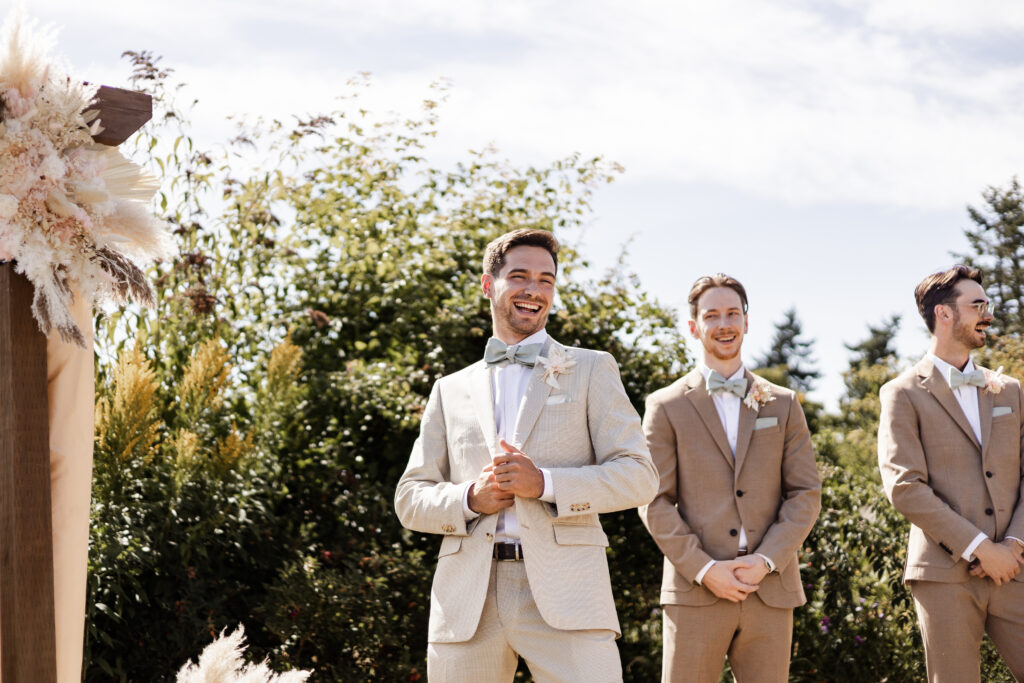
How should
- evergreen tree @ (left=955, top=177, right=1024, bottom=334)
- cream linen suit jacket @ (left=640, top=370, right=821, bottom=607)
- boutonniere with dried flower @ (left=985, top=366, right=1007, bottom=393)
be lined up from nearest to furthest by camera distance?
cream linen suit jacket @ (left=640, top=370, right=821, bottom=607), boutonniere with dried flower @ (left=985, top=366, right=1007, bottom=393), evergreen tree @ (left=955, top=177, right=1024, bottom=334)

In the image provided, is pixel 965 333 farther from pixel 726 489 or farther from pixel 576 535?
pixel 576 535

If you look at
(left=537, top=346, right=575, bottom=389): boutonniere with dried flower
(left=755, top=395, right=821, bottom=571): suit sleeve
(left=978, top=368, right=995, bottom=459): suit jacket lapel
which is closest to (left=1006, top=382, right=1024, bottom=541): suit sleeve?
(left=978, top=368, right=995, bottom=459): suit jacket lapel

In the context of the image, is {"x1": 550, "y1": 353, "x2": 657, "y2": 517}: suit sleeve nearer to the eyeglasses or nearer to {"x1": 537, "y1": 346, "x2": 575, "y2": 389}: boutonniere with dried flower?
{"x1": 537, "y1": 346, "x2": 575, "y2": 389}: boutonniere with dried flower

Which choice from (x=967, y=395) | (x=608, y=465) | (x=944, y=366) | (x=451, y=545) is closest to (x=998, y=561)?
(x=967, y=395)

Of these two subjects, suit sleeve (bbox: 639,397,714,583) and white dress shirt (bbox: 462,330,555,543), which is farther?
suit sleeve (bbox: 639,397,714,583)

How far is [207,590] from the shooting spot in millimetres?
5910

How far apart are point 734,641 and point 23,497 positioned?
3.16m

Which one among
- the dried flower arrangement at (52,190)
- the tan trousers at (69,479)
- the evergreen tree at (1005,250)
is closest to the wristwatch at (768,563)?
the tan trousers at (69,479)

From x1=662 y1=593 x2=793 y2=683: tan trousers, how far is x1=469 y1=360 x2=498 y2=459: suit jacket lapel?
1.46 metres

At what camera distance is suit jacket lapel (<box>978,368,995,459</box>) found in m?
5.00

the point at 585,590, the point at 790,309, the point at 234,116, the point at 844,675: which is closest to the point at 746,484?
the point at 585,590

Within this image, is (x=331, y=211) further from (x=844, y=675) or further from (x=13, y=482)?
(x=13, y=482)

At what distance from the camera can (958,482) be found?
16.3ft

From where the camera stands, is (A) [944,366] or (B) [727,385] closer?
(B) [727,385]
